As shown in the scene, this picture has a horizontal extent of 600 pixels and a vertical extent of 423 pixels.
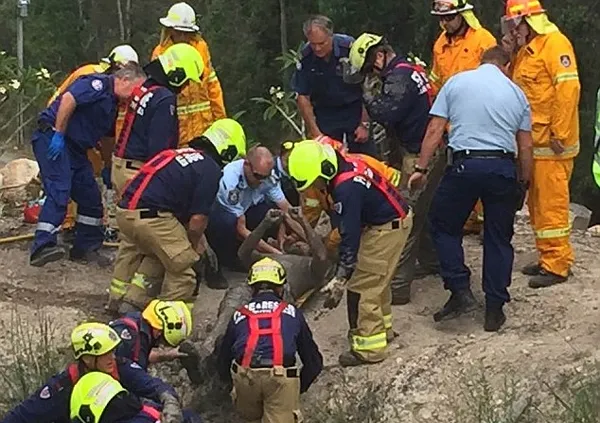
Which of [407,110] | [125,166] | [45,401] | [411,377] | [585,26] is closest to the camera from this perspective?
[45,401]

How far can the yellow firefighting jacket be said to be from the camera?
8562 millimetres

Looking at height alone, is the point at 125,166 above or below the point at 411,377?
above

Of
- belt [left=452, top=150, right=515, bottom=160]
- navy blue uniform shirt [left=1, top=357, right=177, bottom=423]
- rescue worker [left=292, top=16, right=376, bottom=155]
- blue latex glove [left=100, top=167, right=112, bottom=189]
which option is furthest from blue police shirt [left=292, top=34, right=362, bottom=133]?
navy blue uniform shirt [left=1, top=357, right=177, bottom=423]

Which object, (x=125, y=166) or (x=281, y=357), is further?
(x=125, y=166)

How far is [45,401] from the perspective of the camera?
6.21 m

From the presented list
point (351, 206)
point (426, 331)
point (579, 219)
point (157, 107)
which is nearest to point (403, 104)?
point (351, 206)

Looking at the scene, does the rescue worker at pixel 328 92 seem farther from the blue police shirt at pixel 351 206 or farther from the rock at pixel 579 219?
the rock at pixel 579 219

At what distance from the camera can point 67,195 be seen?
350 inches

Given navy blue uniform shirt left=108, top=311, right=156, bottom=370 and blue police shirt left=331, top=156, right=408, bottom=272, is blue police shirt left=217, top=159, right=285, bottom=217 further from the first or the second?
navy blue uniform shirt left=108, top=311, right=156, bottom=370

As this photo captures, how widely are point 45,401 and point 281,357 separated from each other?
1.29m

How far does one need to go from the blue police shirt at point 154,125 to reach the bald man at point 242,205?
0.46 meters

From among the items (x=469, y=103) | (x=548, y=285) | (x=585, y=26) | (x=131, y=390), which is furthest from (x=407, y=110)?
(x=585, y=26)

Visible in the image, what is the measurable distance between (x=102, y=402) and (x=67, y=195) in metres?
3.25

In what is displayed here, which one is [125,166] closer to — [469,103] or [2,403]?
[2,403]
